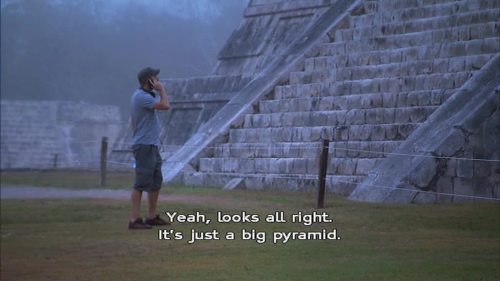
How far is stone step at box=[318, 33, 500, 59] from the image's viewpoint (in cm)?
1034

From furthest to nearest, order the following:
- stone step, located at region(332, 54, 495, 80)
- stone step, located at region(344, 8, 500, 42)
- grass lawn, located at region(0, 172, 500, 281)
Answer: stone step, located at region(344, 8, 500, 42) < stone step, located at region(332, 54, 495, 80) < grass lawn, located at region(0, 172, 500, 281)

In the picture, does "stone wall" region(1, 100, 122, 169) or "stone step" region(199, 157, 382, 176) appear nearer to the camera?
"stone step" region(199, 157, 382, 176)

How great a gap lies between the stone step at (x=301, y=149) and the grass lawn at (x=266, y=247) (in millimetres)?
1847

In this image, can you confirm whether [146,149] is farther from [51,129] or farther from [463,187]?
[51,129]

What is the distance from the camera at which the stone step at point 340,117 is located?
10000 mm

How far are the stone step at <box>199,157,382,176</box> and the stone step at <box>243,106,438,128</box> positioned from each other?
0.58m

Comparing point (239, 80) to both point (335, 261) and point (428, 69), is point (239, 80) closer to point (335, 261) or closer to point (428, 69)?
point (428, 69)

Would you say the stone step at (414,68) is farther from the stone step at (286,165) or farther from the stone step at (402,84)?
the stone step at (286,165)

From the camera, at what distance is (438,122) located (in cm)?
914

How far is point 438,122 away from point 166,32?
17.3 metres

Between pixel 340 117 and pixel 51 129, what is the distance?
1773cm

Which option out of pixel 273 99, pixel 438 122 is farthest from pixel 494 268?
pixel 273 99

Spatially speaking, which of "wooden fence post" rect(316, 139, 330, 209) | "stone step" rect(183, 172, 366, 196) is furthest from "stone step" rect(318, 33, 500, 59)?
"wooden fence post" rect(316, 139, 330, 209)

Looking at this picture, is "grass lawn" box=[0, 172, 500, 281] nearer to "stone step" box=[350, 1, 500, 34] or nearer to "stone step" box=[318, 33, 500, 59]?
"stone step" box=[318, 33, 500, 59]
